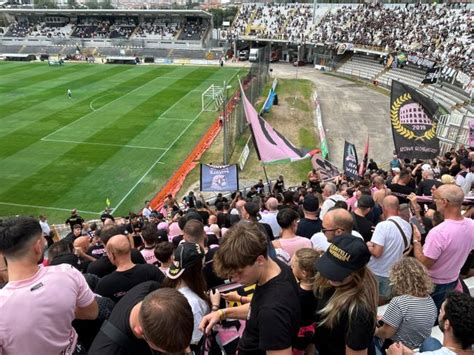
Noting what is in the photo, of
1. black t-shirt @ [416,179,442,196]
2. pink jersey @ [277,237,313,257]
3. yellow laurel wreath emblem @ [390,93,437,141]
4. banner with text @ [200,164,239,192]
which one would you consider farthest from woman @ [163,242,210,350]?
yellow laurel wreath emblem @ [390,93,437,141]

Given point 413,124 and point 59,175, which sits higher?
point 413,124

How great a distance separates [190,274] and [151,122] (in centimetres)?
2596

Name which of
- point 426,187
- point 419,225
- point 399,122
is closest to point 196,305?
point 419,225

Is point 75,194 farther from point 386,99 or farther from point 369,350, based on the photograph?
point 386,99

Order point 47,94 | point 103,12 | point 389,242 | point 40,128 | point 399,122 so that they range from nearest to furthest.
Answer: point 389,242 < point 399,122 < point 40,128 < point 47,94 < point 103,12

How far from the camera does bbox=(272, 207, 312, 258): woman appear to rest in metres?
5.16

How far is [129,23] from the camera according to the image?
6994 centimetres

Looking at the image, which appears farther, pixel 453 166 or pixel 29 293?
pixel 453 166

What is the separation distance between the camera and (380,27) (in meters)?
51.4

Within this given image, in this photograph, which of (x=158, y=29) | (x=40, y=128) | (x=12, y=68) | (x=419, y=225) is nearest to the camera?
(x=419, y=225)

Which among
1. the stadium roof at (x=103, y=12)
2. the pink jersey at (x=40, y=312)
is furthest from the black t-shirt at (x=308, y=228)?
the stadium roof at (x=103, y=12)

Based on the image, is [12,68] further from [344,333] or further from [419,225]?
[344,333]

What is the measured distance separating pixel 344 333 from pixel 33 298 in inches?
89.5

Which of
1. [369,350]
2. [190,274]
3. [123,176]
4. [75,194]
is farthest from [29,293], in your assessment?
[123,176]
